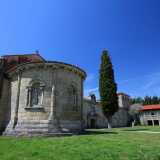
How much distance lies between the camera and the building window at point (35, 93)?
60.4ft

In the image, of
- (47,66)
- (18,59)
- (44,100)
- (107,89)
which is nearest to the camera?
(44,100)

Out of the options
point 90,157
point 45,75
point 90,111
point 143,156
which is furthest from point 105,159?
point 90,111

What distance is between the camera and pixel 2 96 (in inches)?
832

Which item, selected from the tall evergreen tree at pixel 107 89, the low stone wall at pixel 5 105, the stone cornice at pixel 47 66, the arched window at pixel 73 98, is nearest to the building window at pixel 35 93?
the stone cornice at pixel 47 66

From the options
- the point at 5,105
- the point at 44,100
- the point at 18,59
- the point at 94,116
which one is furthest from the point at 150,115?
the point at 5,105

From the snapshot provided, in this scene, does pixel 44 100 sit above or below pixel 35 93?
below

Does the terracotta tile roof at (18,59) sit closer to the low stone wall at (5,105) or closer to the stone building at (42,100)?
the low stone wall at (5,105)

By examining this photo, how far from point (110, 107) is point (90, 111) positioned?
1731 centimetres

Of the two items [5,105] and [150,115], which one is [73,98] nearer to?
[5,105]

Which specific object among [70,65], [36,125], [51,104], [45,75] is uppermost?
[70,65]

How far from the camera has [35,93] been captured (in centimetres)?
1861

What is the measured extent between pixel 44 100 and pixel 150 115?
5128 centimetres

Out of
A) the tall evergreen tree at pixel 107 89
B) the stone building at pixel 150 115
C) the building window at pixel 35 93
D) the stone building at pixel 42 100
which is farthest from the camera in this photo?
the stone building at pixel 150 115

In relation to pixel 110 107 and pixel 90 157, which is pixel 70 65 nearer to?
pixel 90 157
